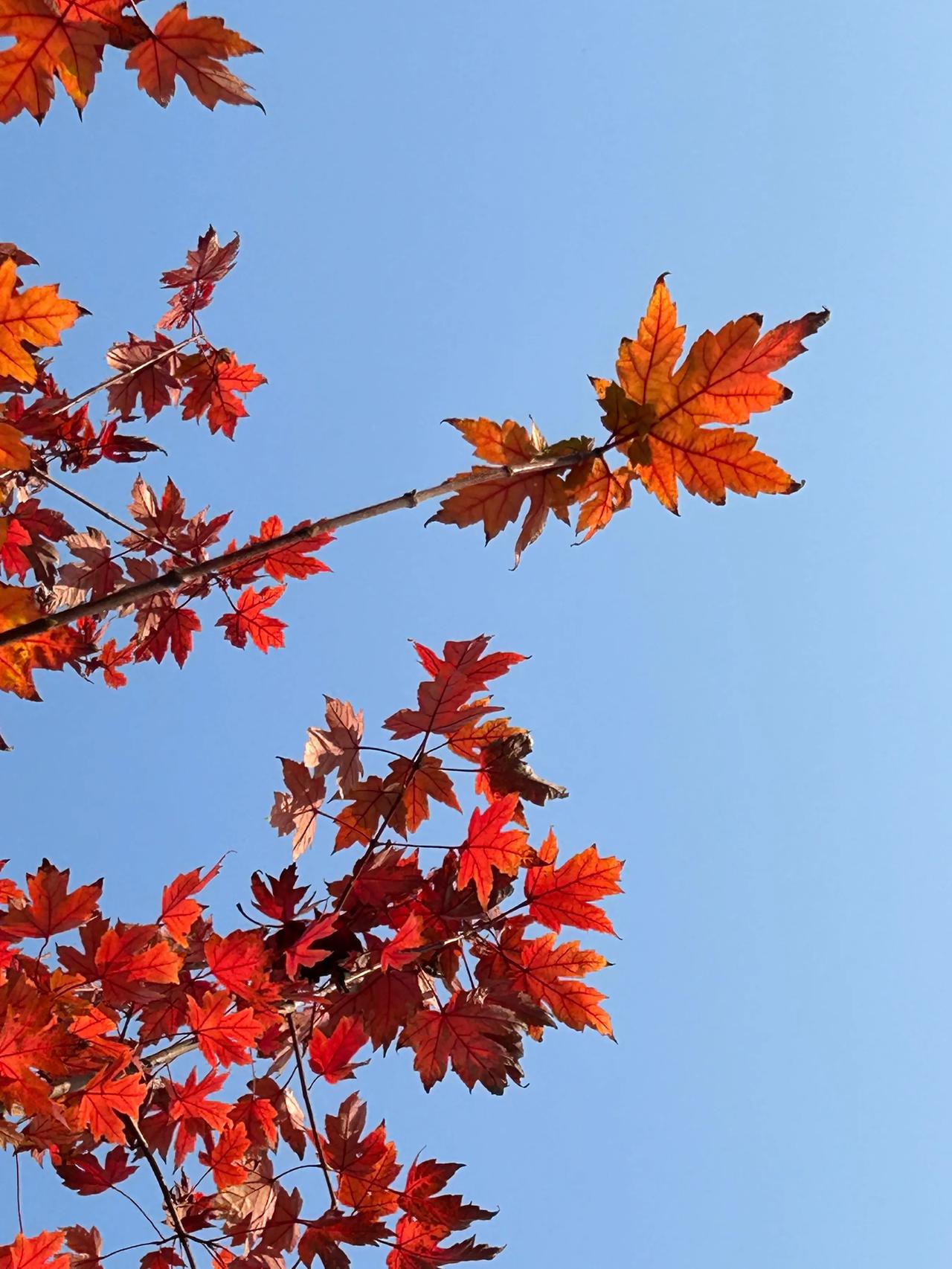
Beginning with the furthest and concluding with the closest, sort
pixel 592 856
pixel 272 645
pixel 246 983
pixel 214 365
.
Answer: pixel 214 365
pixel 272 645
pixel 592 856
pixel 246 983

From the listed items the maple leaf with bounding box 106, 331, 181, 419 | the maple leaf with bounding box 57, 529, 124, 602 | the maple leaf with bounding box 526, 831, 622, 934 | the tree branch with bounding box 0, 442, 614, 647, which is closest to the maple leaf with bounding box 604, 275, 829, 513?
the tree branch with bounding box 0, 442, 614, 647

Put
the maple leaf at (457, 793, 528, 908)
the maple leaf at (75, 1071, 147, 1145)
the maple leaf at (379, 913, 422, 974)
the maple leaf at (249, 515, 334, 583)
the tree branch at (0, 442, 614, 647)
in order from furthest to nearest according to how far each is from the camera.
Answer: the maple leaf at (249, 515, 334, 583), the maple leaf at (457, 793, 528, 908), the maple leaf at (379, 913, 422, 974), the maple leaf at (75, 1071, 147, 1145), the tree branch at (0, 442, 614, 647)

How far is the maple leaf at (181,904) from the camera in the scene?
2279 mm

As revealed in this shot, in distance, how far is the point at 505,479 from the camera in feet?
6.29

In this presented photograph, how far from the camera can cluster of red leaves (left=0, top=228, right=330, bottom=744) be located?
2938mm

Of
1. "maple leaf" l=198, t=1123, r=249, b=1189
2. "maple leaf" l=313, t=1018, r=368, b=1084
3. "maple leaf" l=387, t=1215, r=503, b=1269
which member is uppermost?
"maple leaf" l=313, t=1018, r=368, b=1084

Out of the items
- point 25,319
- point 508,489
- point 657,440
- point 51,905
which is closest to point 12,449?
point 25,319

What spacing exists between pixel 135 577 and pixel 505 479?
1.76 meters

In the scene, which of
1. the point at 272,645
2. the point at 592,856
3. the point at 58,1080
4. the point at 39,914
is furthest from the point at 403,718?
the point at 272,645

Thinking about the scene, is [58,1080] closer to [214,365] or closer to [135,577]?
[135,577]

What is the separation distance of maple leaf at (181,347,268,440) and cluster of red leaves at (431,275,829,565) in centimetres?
217

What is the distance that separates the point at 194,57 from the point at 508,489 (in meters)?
0.95

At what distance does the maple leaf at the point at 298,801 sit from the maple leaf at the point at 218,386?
1.90 metres

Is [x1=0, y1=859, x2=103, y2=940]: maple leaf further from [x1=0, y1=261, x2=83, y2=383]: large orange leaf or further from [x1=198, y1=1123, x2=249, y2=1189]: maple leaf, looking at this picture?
[x1=0, y1=261, x2=83, y2=383]: large orange leaf
